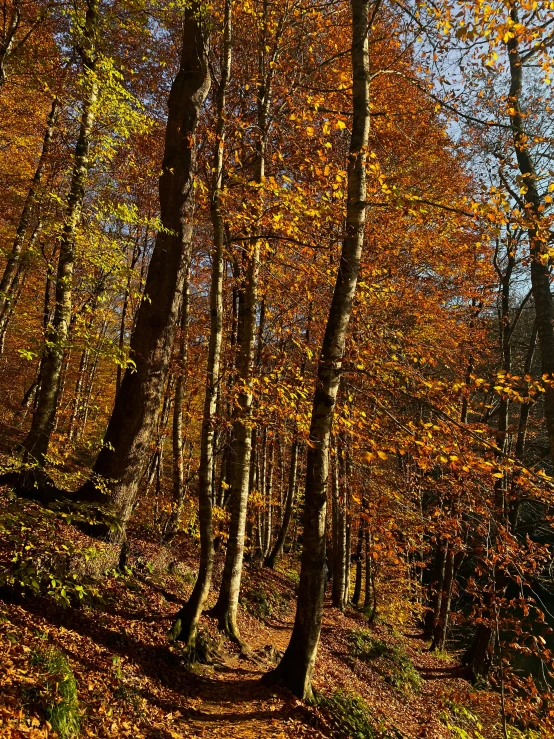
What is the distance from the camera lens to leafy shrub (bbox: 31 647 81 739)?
3.79 meters

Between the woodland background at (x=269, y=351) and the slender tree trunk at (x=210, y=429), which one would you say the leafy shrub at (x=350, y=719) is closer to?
the woodland background at (x=269, y=351)

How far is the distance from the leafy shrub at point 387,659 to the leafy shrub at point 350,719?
4.60 meters

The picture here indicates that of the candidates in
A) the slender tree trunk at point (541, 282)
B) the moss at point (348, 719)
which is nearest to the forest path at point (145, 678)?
the moss at point (348, 719)

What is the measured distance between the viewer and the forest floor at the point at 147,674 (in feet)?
13.8

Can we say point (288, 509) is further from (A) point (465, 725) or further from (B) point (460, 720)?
(A) point (465, 725)

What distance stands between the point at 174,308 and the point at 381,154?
663 cm

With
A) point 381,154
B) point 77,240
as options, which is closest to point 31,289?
point 77,240

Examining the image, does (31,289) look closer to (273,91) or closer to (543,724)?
(273,91)

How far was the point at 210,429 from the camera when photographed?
718cm

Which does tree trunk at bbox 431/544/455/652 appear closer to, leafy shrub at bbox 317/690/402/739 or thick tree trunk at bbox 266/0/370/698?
leafy shrub at bbox 317/690/402/739

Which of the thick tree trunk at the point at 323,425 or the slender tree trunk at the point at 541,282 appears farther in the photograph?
the slender tree trunk at the point at 541,282

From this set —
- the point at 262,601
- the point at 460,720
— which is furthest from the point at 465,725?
the point at 262,601

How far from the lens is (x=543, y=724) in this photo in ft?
20.3

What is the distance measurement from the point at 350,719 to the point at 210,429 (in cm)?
448
